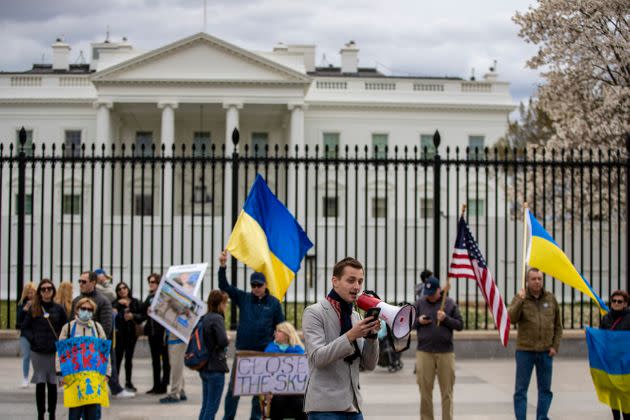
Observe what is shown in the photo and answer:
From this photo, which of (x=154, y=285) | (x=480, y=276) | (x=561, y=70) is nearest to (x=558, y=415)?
(x=480, y=276)

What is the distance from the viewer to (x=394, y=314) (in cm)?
567

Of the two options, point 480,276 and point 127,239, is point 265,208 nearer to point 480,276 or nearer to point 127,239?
point 480,276

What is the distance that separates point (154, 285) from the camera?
12.7 meters

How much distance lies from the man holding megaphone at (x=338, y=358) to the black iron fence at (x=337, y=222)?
25.4 ft

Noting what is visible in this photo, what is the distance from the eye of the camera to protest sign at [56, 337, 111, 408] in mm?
9031

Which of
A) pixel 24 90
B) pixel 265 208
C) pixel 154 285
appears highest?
pixel 24 90

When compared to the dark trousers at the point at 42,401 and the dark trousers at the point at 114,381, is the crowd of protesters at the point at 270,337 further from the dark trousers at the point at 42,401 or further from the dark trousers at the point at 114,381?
the dark trousers at the point at 114,381

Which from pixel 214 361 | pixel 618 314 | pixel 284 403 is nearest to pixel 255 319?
pixel 214 361

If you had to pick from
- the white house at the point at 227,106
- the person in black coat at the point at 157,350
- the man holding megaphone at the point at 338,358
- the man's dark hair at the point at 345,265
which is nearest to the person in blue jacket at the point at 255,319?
the person in black coat at the point at 157,350

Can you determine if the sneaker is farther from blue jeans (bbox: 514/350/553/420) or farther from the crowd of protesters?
blue jeans (bbox: 514/350/553/420)

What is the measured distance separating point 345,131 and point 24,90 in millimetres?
19127

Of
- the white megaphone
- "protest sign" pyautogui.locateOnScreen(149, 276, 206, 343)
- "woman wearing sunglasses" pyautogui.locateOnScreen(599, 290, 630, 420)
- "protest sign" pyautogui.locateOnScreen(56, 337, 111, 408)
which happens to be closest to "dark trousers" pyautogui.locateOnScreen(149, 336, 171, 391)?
"protest sign" pyautogui.locateOnScreen(149, 276, 206, 343)

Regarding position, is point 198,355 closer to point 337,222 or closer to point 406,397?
point 406,397

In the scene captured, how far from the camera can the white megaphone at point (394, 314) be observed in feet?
18.6
